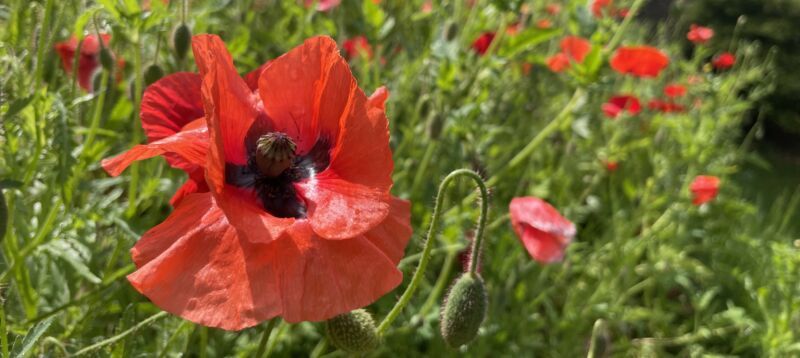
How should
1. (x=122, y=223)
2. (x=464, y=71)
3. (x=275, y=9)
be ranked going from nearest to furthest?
(x=122, y=223), (x=464, y=71), (x=275, y=9)

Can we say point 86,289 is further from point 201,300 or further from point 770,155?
point 770,155

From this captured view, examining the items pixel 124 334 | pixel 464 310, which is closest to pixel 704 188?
pixel 464 310

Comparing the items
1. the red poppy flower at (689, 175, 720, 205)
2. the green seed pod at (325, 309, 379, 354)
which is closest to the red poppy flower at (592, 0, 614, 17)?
the red poppy flower at (689, 175, 720, 205)

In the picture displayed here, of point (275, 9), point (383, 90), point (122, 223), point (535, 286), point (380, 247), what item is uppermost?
point (383, 90)

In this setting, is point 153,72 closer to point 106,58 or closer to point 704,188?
point 106,58

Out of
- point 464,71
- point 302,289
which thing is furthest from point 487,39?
point 302,289

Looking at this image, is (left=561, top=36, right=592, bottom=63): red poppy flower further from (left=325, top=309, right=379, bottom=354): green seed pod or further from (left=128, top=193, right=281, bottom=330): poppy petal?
(left=128, top=193, right=281, bottom=330): poppy petal
